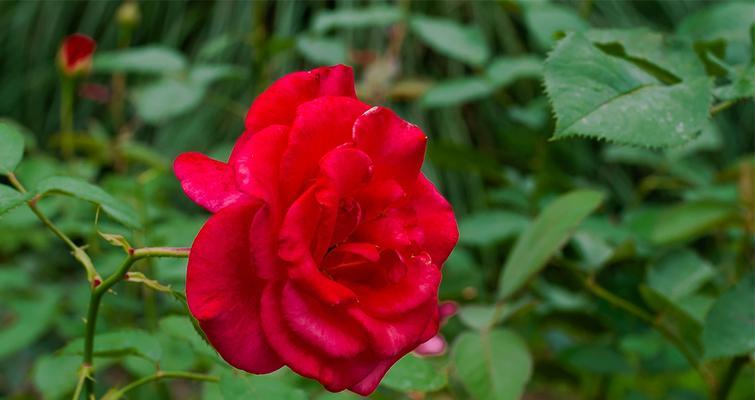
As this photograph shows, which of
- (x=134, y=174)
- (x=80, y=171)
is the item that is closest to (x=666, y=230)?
(x=80, y=171)

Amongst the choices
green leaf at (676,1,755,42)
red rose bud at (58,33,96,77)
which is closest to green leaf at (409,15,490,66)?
green leaf at (676,1,755,42)

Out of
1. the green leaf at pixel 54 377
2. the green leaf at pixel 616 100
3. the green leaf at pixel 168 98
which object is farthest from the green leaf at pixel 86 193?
the green leaf at pixel 168 98

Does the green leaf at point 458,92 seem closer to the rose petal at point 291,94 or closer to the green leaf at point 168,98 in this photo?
the green leaf at point 168,98

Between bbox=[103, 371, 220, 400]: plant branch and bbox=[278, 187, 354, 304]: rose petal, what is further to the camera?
bbox=[103, 371, 220, 400]: plant branch

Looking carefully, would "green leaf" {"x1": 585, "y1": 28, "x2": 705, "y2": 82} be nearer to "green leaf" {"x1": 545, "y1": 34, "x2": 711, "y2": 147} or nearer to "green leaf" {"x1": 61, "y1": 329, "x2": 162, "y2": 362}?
"green leaf" {"x1": 545, "y1": 34, "x2": 711, "y2": 147}

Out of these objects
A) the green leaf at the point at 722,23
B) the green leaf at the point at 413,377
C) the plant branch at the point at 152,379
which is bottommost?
the green leaf at the point at 413,377

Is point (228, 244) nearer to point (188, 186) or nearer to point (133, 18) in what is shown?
point (188, 186)

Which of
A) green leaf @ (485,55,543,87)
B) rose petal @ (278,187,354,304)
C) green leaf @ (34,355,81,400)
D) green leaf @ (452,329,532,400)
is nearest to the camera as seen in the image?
rose petal @ (278,187,354,304)

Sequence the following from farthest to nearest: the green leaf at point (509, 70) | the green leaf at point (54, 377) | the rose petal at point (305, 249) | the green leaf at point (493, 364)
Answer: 1. the green leaf at point (509, 70)
2. the green leaf at point (54, 377)
3. the green leaf at point (493, 364)
4. the rose petal at point (305, 249)
